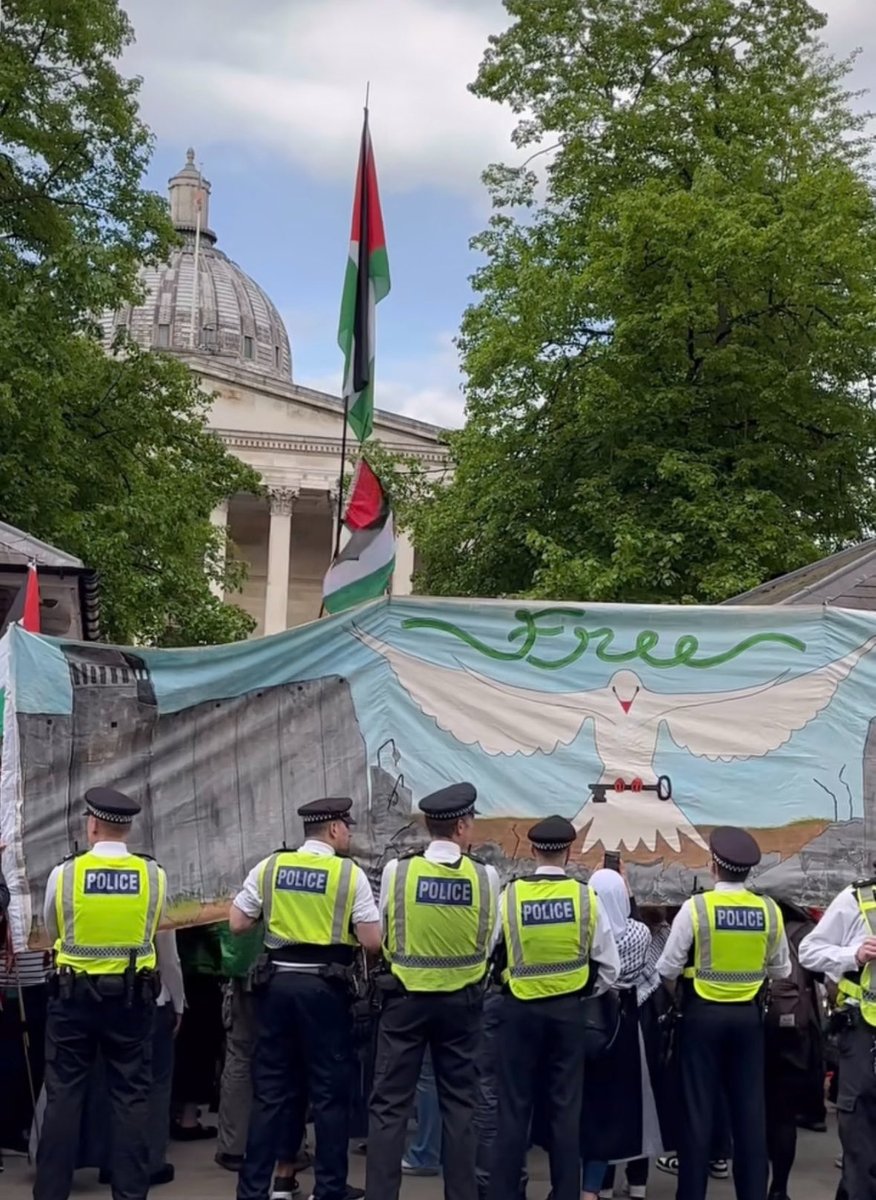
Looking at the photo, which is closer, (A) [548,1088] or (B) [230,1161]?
(A) [548,1088]

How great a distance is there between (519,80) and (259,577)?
37789mm

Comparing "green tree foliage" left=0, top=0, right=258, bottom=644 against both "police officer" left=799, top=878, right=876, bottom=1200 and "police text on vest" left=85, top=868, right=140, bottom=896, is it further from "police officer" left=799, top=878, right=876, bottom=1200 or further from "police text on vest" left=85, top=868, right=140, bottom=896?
"police officer" left=799, top=878, right=876, bottom=1200

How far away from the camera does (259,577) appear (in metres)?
58.2

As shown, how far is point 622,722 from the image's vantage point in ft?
24.2

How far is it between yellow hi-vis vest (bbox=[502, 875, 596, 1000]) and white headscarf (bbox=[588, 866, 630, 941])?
0.48 m

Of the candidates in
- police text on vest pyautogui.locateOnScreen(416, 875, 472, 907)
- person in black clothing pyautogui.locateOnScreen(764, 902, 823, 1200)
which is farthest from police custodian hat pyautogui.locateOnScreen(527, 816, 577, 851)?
person in black clothing pyautogui.locateOnScreen(764, 902, 823, 1200)

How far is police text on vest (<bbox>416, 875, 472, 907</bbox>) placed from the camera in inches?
249

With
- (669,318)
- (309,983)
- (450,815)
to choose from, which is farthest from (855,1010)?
(669,318)

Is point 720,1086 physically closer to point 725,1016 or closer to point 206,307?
point 725,1016

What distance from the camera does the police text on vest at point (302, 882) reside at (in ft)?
21.1

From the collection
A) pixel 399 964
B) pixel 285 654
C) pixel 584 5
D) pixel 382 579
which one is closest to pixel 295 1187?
pixel 399 964

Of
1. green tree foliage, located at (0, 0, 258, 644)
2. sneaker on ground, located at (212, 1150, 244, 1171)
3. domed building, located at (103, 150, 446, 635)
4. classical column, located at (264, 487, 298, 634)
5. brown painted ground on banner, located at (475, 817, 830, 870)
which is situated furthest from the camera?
classical column, located at (264, 487, 298, 634)

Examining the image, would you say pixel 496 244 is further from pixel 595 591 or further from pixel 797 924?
pixel 797 924

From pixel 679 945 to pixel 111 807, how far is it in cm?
254
